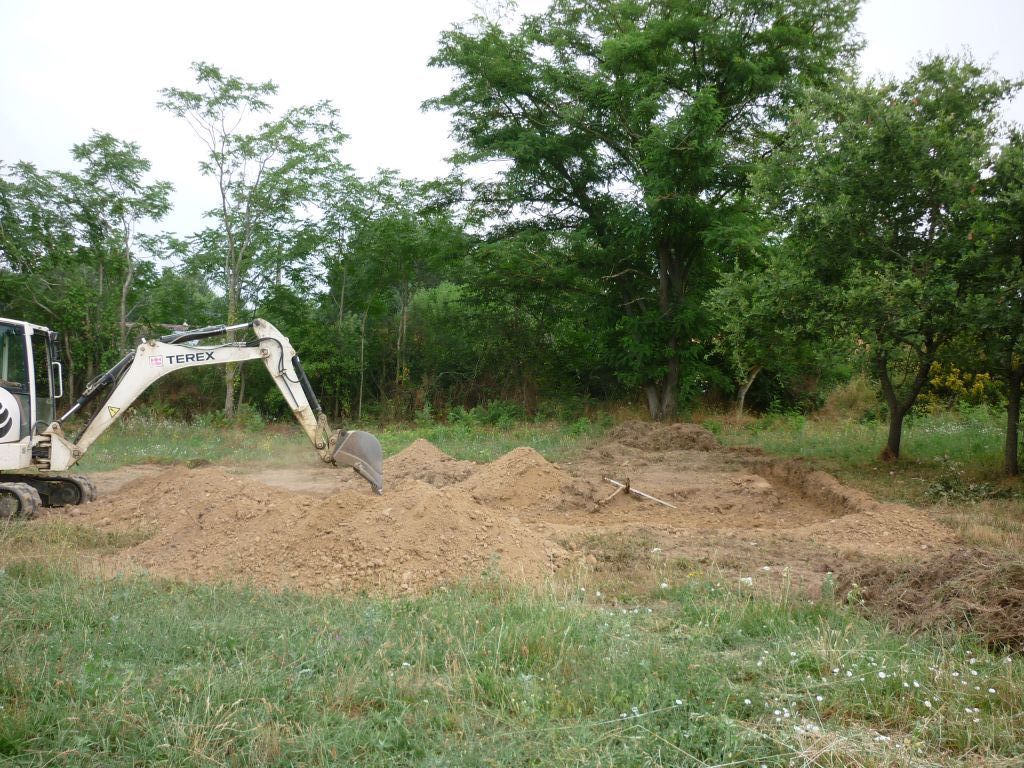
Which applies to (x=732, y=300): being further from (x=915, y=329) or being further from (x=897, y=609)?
(x=897, y=609)

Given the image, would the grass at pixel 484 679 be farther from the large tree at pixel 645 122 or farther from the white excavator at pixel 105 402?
the large tree at pixel 645 122

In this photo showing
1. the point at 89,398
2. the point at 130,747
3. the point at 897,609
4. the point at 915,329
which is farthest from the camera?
the point at 915,329

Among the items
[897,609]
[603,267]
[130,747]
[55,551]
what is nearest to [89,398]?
[55,551]

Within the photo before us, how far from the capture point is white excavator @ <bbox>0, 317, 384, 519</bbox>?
9.23 meters

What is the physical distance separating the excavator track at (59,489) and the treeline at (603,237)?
2786 millimetres

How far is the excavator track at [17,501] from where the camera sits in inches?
362

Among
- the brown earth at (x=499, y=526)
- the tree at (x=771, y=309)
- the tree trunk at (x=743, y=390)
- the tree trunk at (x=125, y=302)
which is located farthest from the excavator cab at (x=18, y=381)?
the tree trunk at (x=743, y=390)

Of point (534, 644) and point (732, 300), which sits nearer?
point (534, 644)

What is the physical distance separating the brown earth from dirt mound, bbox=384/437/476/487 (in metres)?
0.06

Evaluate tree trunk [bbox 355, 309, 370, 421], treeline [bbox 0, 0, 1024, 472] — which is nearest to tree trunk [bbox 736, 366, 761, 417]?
treeline [bbox 0, 0, 1024, 472]

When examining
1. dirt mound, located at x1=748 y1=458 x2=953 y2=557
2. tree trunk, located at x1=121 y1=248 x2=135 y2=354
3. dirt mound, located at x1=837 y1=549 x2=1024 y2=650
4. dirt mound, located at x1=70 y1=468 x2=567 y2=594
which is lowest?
dirt mound, located at x1=748 y1=458 x2=953 y2=557

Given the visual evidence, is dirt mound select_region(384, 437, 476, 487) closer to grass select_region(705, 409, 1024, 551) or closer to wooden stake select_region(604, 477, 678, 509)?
wooden stake select_region(604, 477, 678, 509)

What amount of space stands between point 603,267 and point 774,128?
4.91 meters

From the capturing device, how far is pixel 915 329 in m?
10.9
